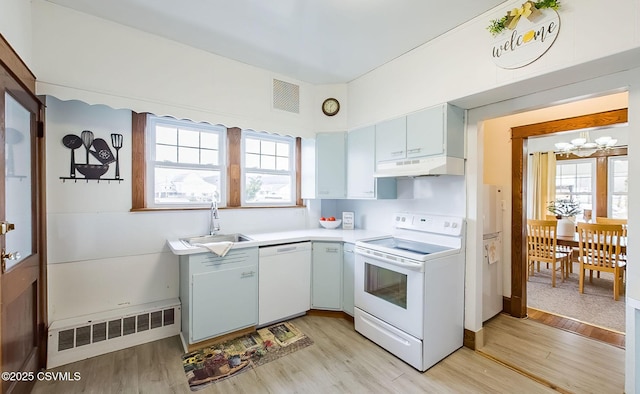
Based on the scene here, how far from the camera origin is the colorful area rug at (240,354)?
2020 mm

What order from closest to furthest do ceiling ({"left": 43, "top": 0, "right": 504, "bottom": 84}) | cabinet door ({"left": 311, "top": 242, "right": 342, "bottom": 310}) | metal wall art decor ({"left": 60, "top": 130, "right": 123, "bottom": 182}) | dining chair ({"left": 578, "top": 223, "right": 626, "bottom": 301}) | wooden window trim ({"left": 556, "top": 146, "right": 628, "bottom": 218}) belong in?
ceiling ({"left": 43, "top": 0, "right": 504, "bottom": 84}), metal wall art decor ({"left": 60, "top": 130, "right": 123, "bottom": 182}), cabinet door ({"left": 311, "top": 242, "right": 342, "bottom": 310}), dining chair ({"left": 578, "top": 223, "right": 626, "bottom": 301}), wooden window trim ({"left": 556, "top": 146, "right": 628, "bottom": 218})

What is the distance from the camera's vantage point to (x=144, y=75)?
7.76 ft

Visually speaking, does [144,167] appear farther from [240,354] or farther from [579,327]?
[579,327]

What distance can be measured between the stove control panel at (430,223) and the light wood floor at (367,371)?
3.52 ft

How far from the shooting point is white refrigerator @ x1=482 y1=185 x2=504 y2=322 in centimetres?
271

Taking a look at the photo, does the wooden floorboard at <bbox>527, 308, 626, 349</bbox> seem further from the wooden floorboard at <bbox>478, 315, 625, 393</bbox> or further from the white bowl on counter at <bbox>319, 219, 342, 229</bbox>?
the white bowl on counter at <bbox>319, 219, 342, 229</bbox>

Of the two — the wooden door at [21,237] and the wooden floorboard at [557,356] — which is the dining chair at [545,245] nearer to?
the wooden floorboard at [557,356]

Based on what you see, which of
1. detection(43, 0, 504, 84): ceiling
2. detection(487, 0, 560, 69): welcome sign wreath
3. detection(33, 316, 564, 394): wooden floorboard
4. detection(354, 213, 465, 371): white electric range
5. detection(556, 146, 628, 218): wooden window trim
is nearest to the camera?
detection(487, 0, 560, 69): welcome sign wreath

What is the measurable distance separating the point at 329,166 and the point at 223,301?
1.91 meters

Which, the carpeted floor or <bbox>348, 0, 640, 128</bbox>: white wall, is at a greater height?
<bbox>348, 0, 640, 128</bbox>: white wall

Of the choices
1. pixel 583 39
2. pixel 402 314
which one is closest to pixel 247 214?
pixel 402 314

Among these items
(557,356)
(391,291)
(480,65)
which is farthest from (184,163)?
(557,356)

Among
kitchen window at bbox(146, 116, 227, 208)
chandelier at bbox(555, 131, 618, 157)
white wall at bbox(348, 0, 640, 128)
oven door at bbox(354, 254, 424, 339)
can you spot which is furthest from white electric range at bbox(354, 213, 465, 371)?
chandelier at bbox(555, 131, 618, 157)

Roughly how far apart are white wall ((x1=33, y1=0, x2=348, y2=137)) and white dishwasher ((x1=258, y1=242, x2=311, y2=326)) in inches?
54.4
